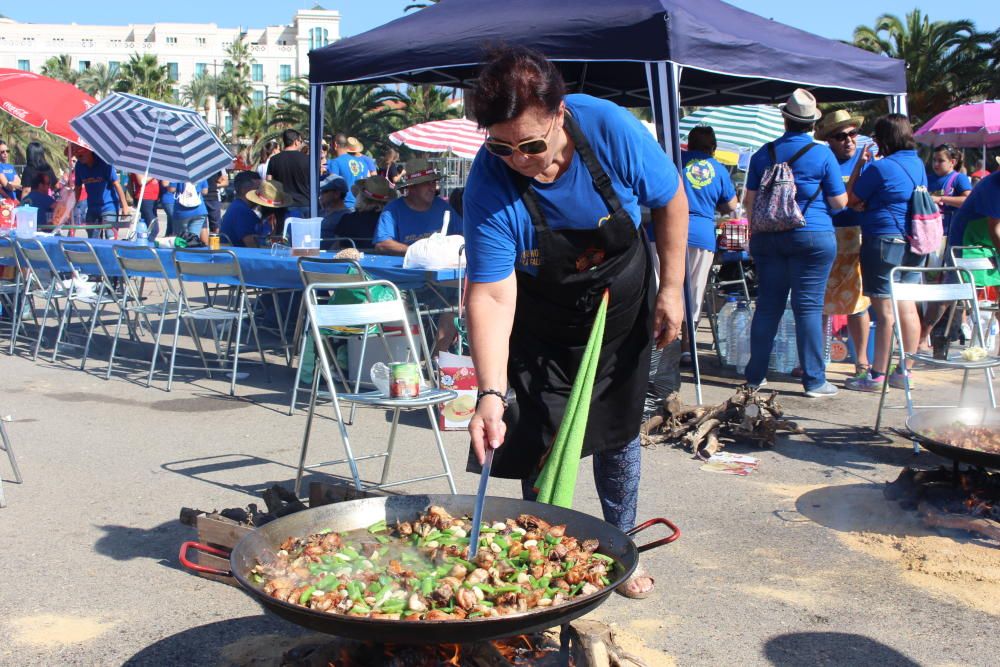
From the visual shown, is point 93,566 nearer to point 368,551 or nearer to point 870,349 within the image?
point 368,551

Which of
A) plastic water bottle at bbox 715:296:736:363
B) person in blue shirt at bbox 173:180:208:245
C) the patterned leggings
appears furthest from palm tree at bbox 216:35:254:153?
the patterned leggings

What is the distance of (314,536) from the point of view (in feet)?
9.63

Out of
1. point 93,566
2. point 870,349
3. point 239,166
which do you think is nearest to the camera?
point 93,566

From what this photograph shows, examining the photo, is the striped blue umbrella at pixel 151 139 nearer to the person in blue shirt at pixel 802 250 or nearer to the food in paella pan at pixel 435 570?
the person in blue shirt at pixel 802 250

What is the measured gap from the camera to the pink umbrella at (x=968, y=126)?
515 inches

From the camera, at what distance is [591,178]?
3139 mm

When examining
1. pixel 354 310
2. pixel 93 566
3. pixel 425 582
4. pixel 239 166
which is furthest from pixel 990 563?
pixel 239 166

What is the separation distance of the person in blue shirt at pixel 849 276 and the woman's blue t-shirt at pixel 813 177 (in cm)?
85

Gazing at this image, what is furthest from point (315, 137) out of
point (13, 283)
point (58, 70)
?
point (58, 70)

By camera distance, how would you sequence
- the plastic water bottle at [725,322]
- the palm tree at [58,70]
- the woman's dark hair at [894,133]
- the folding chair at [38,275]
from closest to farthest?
the woman's dark hair at [894,133] → the plastic water bottle at [725,322] → the folding chair at [38,275] → the palm tree at [58,70]

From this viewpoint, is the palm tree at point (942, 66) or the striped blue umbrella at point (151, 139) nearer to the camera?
the striped blue umbrella at point (151, 139)

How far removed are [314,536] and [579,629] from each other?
0.83 m

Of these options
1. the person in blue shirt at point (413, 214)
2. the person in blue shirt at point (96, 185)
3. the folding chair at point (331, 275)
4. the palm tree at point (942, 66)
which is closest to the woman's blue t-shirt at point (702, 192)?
the person in blue shirt at point (413, 214)

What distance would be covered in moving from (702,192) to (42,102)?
9.08 metres
